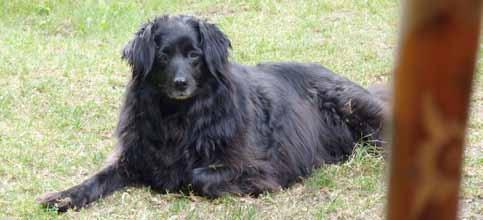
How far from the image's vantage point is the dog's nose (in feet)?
16.9

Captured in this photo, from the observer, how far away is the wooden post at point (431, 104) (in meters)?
1.46

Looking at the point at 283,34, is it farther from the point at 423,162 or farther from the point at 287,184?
the point at 423,162

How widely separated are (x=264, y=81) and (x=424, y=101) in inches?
172

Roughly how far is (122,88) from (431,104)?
634 cm

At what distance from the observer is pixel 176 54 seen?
530cm

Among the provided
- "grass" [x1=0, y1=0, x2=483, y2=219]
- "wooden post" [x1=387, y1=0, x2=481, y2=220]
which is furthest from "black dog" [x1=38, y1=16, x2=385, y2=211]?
"wooden post" [x1=387, y1=0, x2=481, y2=220]

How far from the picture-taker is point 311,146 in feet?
19.5

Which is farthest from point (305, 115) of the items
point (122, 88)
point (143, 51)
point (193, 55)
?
point (122, 88)

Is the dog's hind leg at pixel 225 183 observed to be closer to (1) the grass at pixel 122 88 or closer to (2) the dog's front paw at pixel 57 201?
(1) the grass at pixel 122 88

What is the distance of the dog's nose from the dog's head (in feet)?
0.12

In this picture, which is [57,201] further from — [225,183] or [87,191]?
[225,183]

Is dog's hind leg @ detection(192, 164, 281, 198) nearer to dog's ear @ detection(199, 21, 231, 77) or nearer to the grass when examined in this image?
the grass

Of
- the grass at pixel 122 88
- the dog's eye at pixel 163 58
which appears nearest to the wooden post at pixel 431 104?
the grass at pixel 122 88

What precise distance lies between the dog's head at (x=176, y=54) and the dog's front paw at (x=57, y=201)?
0.89 meters
